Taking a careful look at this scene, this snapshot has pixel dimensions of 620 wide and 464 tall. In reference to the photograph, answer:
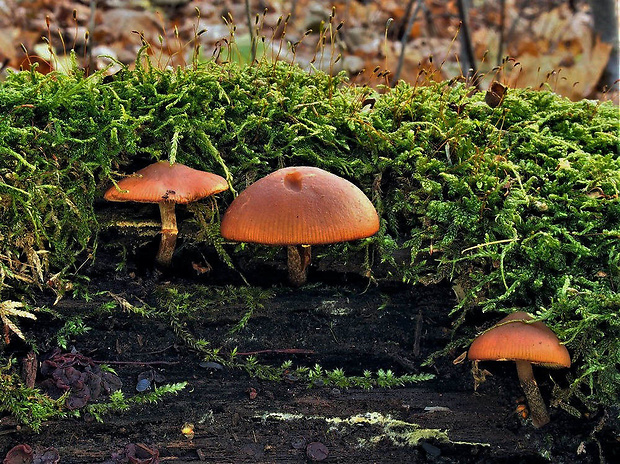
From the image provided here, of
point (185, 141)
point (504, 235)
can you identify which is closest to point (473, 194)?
point (504, 235)

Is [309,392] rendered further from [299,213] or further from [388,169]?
[388,169]

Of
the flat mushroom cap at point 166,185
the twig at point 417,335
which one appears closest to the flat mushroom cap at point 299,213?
the flat mushroom cap at point 166,185

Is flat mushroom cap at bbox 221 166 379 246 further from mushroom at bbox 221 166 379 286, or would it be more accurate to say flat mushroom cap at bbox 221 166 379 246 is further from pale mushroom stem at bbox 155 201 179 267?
pale mushroom stem at bbox 155 201 179 267

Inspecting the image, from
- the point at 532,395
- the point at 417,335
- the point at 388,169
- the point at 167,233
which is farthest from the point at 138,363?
the point at 532,395

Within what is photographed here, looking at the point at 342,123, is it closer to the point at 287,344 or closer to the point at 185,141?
the point at 185,141

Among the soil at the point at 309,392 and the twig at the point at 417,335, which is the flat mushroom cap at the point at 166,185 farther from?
the twig at the point at 417,335
